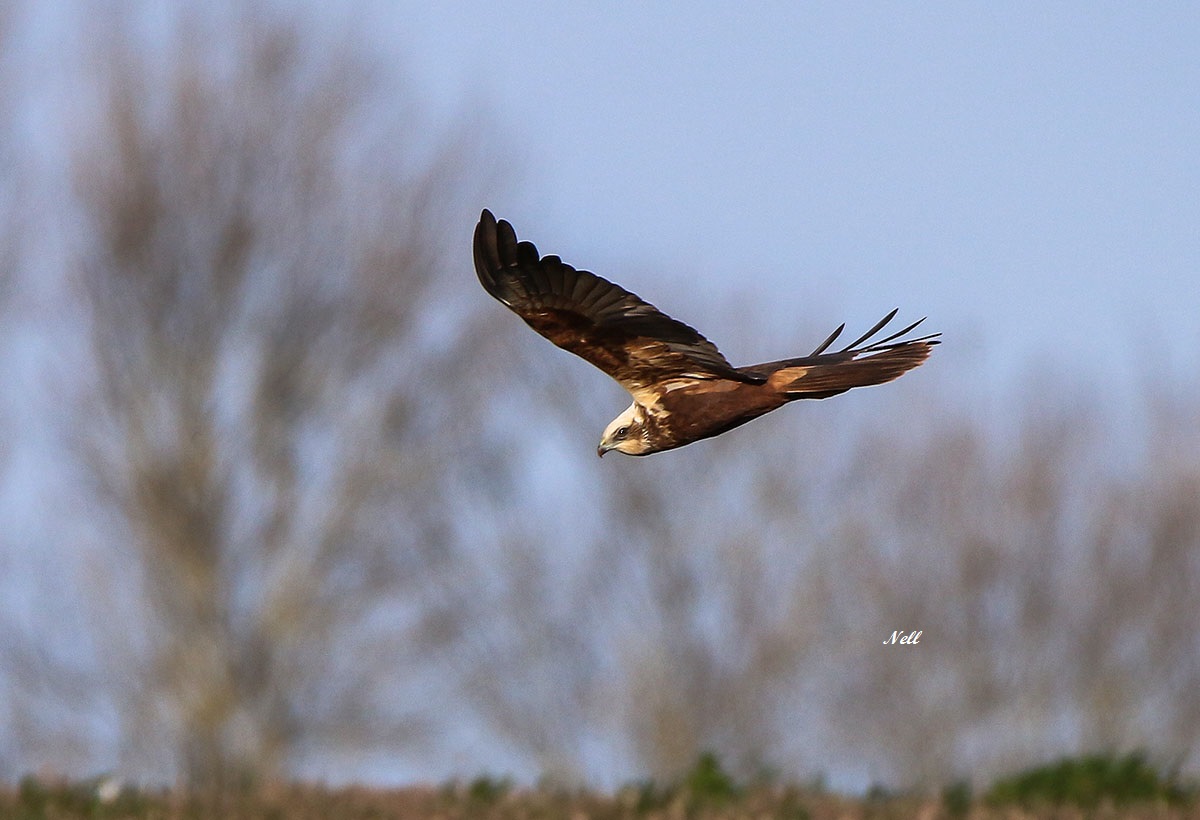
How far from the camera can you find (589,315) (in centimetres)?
424

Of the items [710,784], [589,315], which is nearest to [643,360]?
[589,315]

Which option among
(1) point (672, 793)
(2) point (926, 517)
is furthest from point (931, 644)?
(1) point (672, 793)

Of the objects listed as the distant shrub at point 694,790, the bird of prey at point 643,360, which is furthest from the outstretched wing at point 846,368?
the distant shrub at point 694,790

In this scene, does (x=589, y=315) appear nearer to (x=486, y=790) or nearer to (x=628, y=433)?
(x=628, y=433)

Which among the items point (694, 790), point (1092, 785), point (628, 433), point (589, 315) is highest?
point (589, 315)

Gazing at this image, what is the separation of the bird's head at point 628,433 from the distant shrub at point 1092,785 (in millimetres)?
3353

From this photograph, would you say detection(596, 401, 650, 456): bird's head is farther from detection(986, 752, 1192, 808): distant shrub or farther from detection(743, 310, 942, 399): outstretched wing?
detection(986, 752, 1192, 808): distant shrub

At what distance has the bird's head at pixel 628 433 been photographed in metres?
4.12

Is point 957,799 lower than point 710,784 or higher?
lower

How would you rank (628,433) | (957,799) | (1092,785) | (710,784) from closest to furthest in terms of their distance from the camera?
(628,433), (957,799), (710,784), (1092,785)

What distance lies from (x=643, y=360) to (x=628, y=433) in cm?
21

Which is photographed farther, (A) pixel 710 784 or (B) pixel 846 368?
(A) pixel 710 784

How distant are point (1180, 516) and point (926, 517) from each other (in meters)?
4.10

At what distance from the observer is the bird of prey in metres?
4.07
